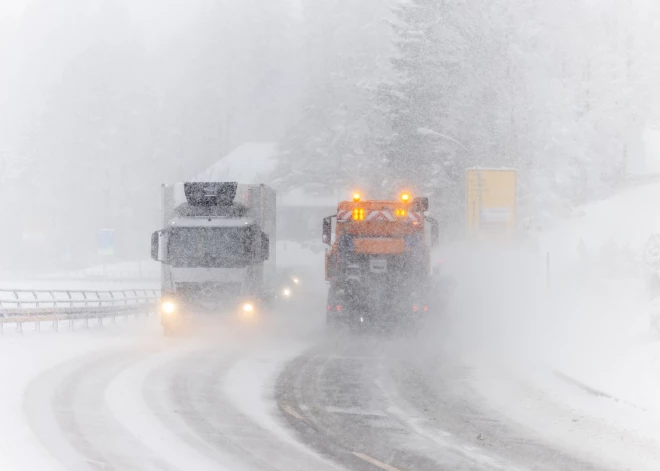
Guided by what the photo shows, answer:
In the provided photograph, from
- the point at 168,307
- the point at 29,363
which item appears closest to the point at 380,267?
the point at 168,307

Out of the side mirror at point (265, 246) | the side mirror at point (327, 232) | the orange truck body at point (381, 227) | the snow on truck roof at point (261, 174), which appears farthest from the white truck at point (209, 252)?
the snow on truck roof at point (261, 174)

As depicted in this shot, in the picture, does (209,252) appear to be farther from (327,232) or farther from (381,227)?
(381,227)

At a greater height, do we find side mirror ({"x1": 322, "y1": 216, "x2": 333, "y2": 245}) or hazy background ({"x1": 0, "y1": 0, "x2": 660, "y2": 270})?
hazy background ({"x1": 0, "y1": 0, "x2": 660, "y2": 270})

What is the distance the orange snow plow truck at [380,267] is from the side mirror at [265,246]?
1689 millimetres

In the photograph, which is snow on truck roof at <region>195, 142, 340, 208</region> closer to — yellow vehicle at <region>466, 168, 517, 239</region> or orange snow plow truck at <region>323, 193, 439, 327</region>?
yellow vehicle at <region>466, 168, 517, 239</region>

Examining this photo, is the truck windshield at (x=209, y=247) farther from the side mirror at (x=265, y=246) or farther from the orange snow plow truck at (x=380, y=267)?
the orange snow plow truck at (x=380, y=267)

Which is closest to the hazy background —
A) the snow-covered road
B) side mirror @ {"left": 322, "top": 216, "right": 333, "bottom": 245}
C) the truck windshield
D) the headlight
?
side mirror @ {"left": 322, "top": 216, "right": 333, "bottom": 245}

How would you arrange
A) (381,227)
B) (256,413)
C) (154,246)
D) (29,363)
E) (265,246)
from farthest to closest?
(265,246)
(381,227)
(154,246)
(29,363)
(256,413)

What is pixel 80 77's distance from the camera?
88938 mm

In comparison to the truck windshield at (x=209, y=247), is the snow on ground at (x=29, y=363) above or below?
below

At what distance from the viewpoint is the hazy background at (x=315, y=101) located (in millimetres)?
43219

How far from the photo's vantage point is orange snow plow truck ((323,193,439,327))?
21297 mm

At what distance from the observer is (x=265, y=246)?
22516mm

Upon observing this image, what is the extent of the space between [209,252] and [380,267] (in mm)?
4054
